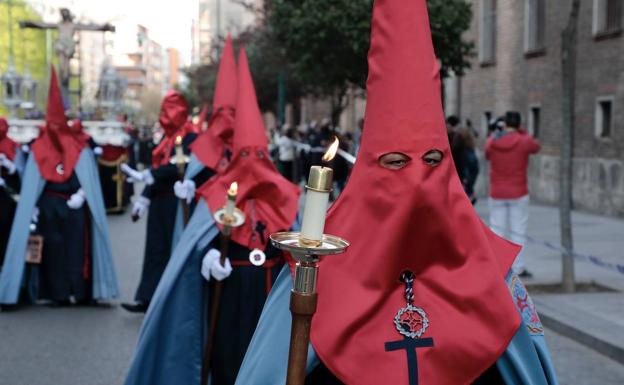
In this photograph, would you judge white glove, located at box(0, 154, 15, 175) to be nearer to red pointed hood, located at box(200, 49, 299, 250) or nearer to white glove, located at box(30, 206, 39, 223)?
white glove, located at box(30, 206, 39, 223)

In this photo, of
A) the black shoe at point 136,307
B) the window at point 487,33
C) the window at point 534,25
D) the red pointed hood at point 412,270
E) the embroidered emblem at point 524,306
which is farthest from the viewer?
the window at point 487,33

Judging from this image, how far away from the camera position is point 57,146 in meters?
10.1

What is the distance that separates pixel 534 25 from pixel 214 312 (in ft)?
57.6

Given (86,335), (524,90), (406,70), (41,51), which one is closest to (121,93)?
(524,90)

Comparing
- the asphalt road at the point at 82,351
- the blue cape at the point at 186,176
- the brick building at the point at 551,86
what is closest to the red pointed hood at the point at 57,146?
the asphalt road at the point at 82,351

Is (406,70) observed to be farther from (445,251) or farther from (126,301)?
(126,301)

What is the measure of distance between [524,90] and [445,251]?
1977 centimetres

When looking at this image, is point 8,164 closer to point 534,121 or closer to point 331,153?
point 331,153

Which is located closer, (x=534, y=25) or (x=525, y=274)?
(x=525, y=274)

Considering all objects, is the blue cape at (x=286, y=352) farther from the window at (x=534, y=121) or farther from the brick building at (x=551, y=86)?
the window at (x=534, y=121)

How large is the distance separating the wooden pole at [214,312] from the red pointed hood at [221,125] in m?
3.26

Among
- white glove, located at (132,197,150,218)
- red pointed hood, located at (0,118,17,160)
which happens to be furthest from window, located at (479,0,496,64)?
white glove, located at (132,197,150,218)

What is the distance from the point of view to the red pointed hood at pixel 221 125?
9.12 metres

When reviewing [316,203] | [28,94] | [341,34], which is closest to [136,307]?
[316,203]
